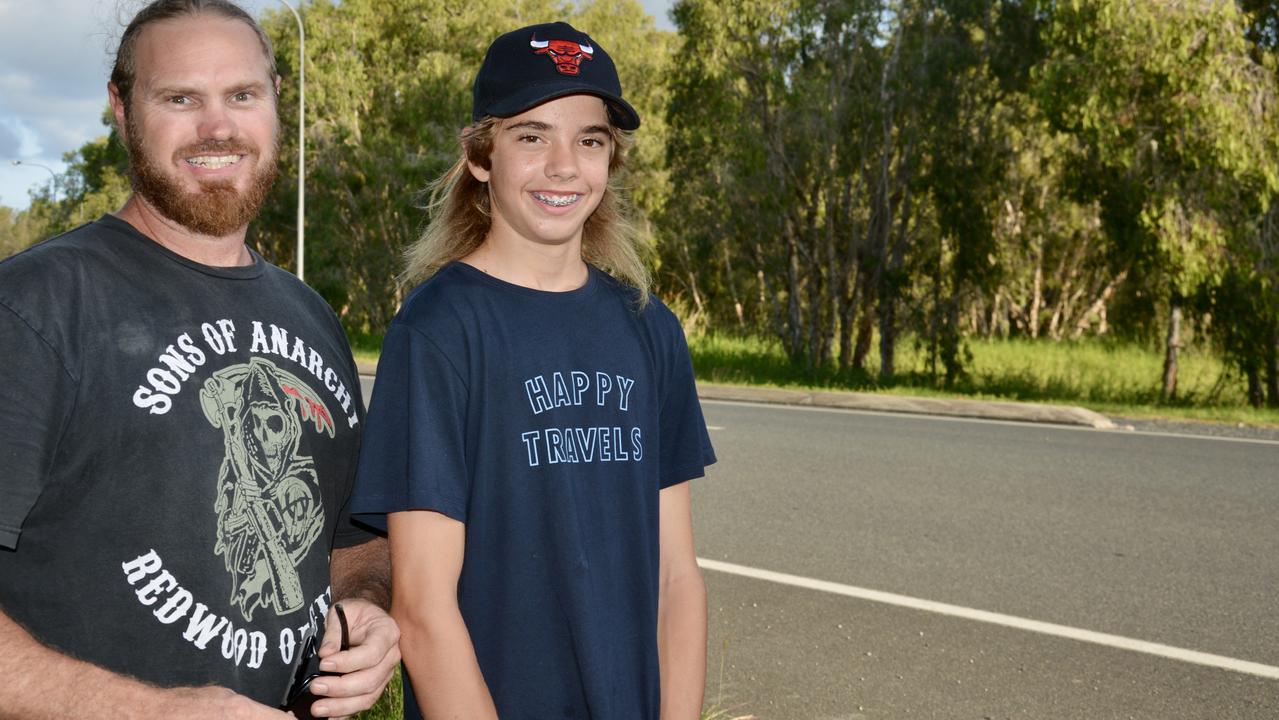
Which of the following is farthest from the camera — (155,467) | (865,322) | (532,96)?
(865,322)

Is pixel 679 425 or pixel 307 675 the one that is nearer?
pixel 307 675

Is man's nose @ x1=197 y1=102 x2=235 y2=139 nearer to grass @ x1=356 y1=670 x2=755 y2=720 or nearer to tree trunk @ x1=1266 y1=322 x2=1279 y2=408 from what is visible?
grass @ x1=356 y1=670 x2=755 y2=720

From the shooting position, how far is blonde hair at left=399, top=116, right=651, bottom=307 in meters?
2.15

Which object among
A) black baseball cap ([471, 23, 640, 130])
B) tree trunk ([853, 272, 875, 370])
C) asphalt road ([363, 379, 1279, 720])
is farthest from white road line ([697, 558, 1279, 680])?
tree trunk ([853, 272, 875, 370])

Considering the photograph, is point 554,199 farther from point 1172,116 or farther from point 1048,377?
point 1048,377

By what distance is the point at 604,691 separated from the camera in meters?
1.86

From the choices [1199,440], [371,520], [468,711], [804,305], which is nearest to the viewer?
[468,711]

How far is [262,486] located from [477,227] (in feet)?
2.35

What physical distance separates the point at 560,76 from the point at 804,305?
66.9 feet

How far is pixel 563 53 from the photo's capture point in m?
2.01

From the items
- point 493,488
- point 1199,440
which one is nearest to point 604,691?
point 493,488

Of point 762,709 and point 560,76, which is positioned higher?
point 560,76

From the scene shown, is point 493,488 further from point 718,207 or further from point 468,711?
point 718,207

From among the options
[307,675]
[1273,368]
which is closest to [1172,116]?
[1273,368]
